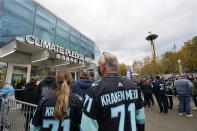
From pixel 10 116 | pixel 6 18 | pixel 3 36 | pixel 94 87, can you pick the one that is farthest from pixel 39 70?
pixel 94 87

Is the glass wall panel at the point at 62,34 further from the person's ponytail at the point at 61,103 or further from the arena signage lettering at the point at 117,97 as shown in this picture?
the arena signage lettering at the point at 117,97

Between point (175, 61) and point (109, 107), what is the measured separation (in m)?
29.6

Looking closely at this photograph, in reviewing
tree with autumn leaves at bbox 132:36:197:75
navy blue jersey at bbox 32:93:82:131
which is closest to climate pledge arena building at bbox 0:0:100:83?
navy blue jersey at bbox 32:93:82:131

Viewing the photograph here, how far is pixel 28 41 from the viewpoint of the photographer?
6.37m

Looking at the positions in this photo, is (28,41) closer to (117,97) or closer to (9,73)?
(9,73)

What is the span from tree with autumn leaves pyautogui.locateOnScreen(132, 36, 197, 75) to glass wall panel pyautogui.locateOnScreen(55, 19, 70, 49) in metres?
19.8

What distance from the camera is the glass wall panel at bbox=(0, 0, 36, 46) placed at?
7.09 metres

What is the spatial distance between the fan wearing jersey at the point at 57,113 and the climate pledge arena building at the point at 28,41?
19.4ft

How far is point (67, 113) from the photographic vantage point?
147 centimetres

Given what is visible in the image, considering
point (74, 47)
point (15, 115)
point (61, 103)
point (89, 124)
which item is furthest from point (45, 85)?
point (74, 47)

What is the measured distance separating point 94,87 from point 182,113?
6.64 metres

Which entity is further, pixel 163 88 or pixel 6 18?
pixel 6 18

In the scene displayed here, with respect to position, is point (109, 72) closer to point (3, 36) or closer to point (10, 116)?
point (10, 116)

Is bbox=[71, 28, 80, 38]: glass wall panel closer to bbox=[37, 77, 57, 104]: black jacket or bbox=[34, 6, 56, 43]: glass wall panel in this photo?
bbox=[34, 6, 56, 43]: glass wall panel
